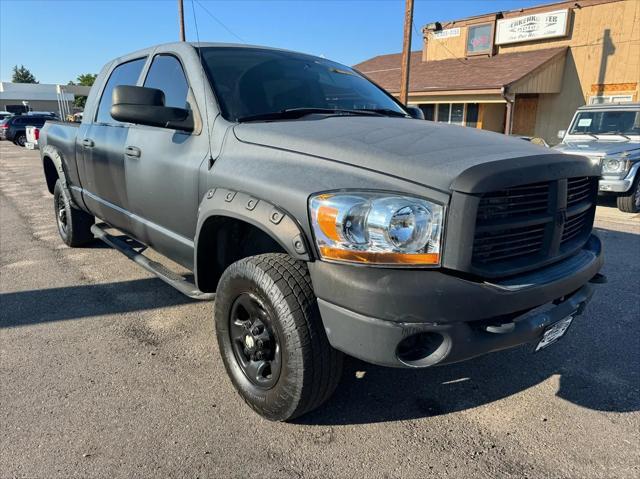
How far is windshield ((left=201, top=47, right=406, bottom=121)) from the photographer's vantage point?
3.00m

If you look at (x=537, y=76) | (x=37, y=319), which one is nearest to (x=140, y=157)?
(x=37, y=319)

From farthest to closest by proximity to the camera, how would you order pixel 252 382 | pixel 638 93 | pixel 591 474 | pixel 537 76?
pixel 537 76, pixel 638 93, pixel 252 382, pixel 591 474

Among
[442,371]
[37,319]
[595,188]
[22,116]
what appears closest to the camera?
[595,188]

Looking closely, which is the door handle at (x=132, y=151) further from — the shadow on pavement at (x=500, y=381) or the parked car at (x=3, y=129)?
the parked car at (x=3, y=129)

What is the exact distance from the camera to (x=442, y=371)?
9.98ft

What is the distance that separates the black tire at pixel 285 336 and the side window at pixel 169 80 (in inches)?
53.6

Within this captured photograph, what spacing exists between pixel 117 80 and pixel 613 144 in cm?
859

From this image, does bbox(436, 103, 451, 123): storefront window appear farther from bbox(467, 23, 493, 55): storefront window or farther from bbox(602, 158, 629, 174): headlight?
bbox(602, 158, 629, 174): headlight

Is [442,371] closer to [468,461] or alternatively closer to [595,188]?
[468,461]

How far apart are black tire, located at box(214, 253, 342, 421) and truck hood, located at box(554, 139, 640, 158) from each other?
Answer: 757 cm

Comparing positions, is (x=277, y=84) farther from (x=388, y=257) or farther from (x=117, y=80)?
(x=117, y=80)

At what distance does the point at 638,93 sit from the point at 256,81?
18.0 metres

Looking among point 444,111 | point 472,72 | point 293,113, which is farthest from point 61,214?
point 444,111

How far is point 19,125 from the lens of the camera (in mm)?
27172
